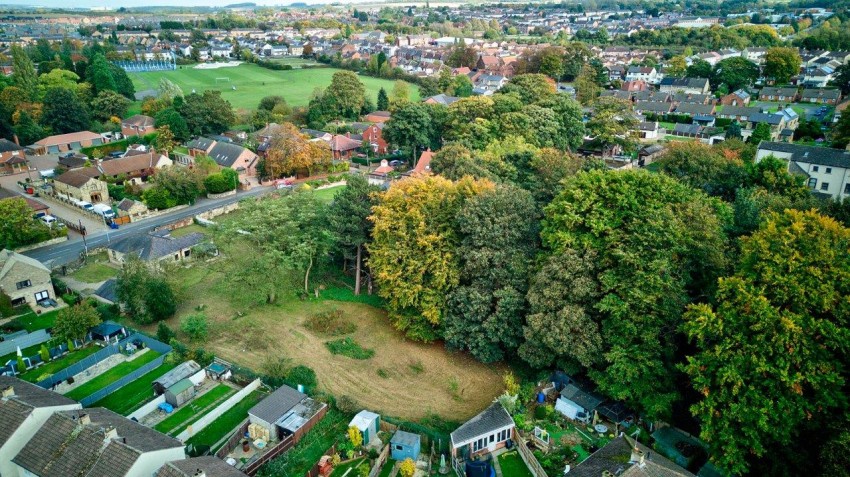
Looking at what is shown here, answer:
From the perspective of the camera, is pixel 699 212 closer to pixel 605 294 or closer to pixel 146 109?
pixel 605 294

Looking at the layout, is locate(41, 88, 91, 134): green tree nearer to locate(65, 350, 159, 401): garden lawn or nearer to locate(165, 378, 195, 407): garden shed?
locate(65, 350, 159, 401): garden lawn

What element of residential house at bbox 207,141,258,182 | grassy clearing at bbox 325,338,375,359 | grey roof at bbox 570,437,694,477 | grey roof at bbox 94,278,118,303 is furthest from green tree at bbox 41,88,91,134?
grey roof at bbox 570,437,694,477

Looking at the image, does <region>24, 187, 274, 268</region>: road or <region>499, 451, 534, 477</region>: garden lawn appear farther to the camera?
<region>24, 187, 274, 268</region>: road

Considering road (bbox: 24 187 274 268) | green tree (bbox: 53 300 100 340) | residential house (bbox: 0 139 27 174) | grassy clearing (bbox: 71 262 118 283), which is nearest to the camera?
green tree (bbox: 53 300 100 340)

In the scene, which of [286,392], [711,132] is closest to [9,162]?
[286,392]

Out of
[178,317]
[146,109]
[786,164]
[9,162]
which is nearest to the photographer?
[178,317]

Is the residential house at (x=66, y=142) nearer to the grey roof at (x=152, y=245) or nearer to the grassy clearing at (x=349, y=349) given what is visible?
the grey roof at (x=152, y=245)

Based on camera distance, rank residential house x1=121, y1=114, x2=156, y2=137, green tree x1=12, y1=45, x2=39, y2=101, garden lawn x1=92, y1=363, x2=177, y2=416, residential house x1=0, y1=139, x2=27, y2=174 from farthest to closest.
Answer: green tree x1=12, y1=45, x2=39, y2=101 → residential house x1=121, y1=114, x2=156, y2=137 → residential house x1=0, y1=139, x2=27, y2=174 → garden lawn x1=92, y1=363, x2=177, y2=416
